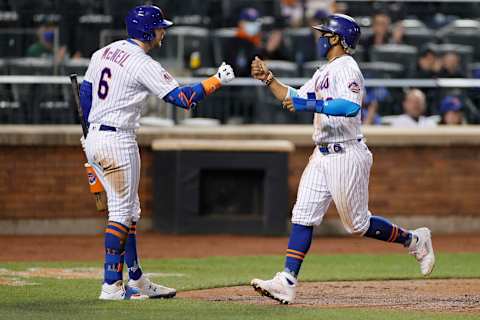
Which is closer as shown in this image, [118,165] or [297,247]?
[118,165]

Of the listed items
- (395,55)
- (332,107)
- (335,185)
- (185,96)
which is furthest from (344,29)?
(395,55)

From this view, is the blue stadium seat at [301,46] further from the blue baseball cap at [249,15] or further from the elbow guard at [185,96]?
the elbow guard at [185,96]

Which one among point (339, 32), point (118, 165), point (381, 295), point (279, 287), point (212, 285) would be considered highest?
point (339, 32)

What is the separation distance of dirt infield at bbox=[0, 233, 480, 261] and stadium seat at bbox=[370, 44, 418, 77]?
2.85 meters

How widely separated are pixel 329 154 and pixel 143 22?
1.54m

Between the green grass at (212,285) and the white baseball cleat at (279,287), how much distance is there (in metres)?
0.12

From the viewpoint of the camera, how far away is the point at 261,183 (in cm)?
1391

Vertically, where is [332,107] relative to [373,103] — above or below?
above

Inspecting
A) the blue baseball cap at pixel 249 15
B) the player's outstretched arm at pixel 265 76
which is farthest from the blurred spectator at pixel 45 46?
the player's outstretched arm at pixel 265 76

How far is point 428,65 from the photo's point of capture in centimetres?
1531

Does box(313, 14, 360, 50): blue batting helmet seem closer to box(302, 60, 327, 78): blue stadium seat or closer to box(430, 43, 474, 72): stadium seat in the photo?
box(302, 60, 327, 78): blue stadium seat

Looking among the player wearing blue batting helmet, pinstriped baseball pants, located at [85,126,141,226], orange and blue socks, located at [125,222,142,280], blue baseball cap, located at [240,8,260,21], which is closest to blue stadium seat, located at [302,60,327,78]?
blue baseball cap, located at [240,8,260,21]

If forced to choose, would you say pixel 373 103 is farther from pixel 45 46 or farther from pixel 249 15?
pixel 45 46

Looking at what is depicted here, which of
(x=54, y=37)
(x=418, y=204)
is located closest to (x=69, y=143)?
(x=54, y=37)
